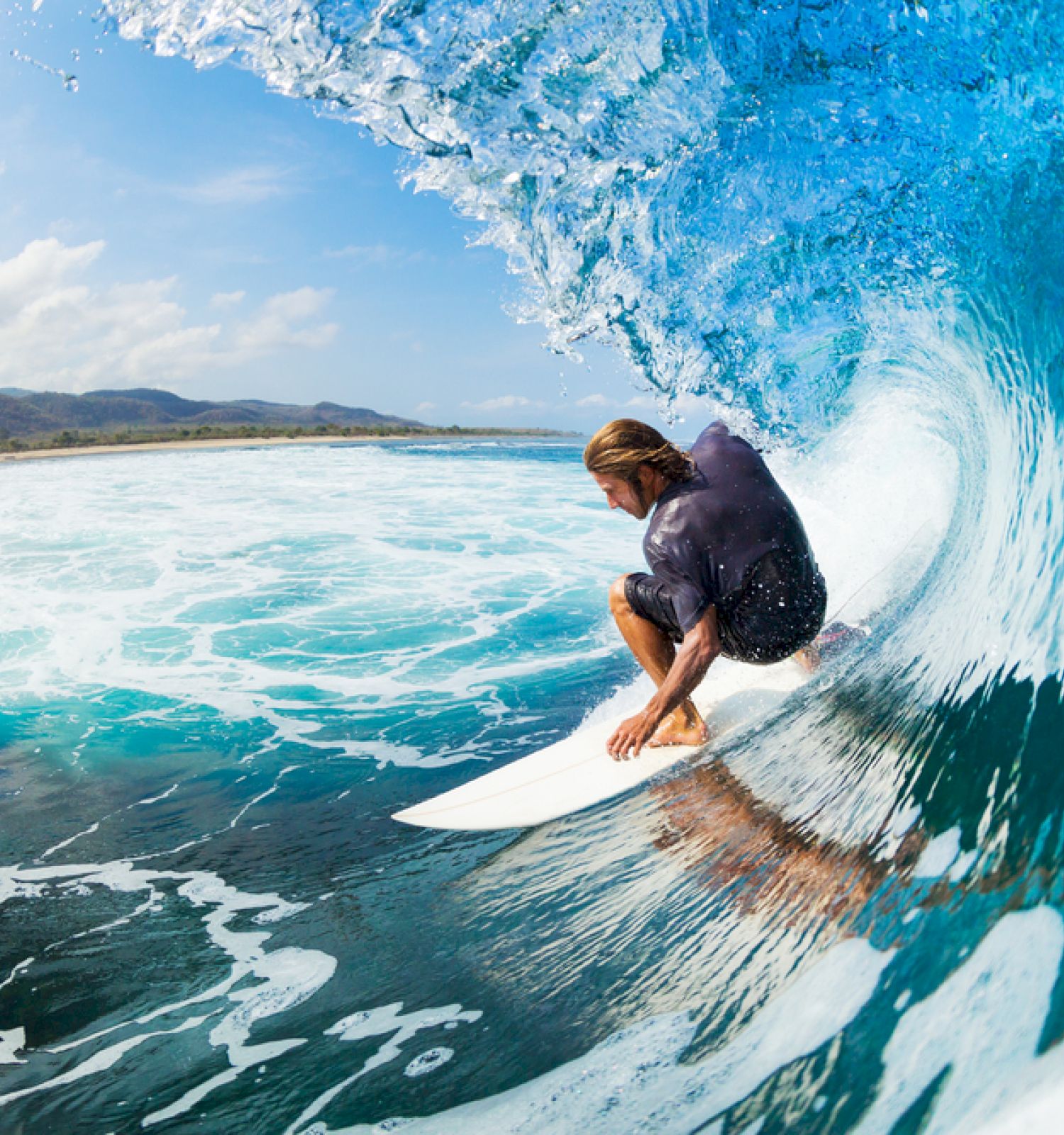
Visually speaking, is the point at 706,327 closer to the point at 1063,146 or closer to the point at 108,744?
the point at 1063,146

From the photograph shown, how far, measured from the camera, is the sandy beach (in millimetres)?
33375

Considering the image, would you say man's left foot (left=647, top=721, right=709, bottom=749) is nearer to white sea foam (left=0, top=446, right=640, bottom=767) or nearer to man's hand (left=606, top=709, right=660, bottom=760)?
man's hand (left=606, top=709, right=660, bottom=760)

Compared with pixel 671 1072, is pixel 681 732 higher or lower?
higher

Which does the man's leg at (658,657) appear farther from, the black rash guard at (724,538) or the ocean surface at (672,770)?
the black rash guard at (724,538)

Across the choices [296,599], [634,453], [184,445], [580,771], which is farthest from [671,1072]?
[184,445]

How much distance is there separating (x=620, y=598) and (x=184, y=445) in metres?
41.6

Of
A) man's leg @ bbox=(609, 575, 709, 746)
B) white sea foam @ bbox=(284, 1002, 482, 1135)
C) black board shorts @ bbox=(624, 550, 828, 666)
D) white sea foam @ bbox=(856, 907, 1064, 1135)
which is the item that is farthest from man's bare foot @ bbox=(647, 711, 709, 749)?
white sea foam @ bbox=(856, 907, 1064, 1135)

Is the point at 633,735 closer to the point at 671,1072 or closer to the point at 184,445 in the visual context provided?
the point at 671,1072

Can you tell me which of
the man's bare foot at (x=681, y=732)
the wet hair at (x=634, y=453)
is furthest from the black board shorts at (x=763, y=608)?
the wet hair at (x=634, y=453)

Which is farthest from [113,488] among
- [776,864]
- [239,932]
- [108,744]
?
[776,864]

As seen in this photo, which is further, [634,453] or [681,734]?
[681,734]

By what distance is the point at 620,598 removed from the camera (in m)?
3.10

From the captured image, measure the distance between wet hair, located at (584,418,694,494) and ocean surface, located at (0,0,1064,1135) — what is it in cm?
109

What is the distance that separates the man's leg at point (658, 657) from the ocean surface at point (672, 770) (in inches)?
6.3
